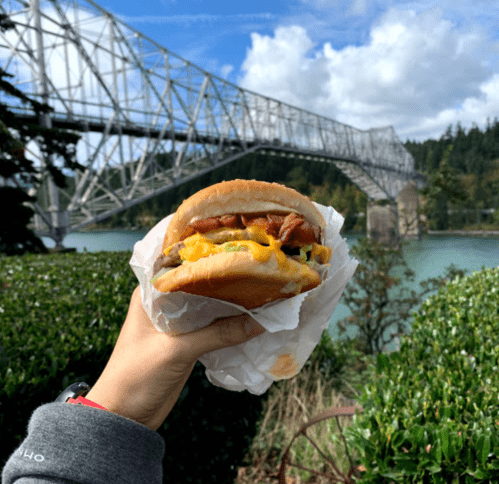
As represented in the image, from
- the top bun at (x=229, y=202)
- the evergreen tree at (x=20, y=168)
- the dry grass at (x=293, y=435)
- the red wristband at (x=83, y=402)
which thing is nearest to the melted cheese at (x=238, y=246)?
the top bun at (x=229, y=202)

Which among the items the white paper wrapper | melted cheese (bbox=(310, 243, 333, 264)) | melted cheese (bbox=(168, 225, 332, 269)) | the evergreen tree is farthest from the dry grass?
the evergreen tree

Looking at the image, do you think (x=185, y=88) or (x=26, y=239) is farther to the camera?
(x=185, y=88)

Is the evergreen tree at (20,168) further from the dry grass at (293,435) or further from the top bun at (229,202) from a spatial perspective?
the top bun at (229,202)

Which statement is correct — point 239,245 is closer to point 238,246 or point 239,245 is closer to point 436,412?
point 238,246

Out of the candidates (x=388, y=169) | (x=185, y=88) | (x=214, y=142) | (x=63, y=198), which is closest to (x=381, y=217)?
(x=214, y=142)

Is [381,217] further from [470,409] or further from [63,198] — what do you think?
[470,409]

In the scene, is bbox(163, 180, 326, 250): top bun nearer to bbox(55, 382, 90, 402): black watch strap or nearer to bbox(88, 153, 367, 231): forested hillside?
bbox(55, 382, 90, 402): black watch strap

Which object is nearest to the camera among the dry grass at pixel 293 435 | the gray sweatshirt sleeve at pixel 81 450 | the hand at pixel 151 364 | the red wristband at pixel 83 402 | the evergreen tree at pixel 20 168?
the gray sweatshirt sleeve at pixel 81 450
